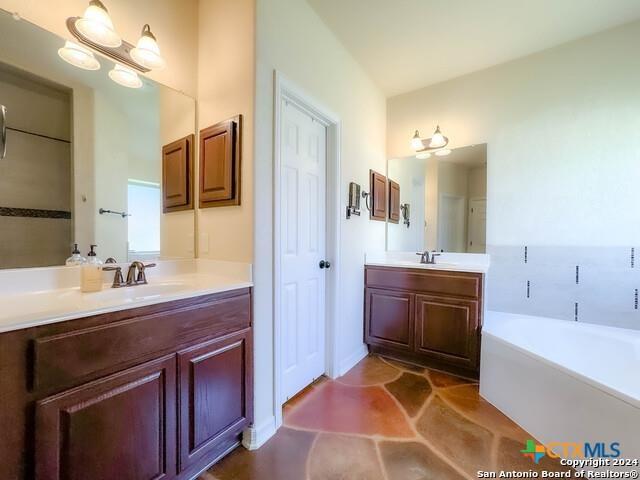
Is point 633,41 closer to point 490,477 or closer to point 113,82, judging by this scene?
point 490,477

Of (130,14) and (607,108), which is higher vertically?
(130,14)

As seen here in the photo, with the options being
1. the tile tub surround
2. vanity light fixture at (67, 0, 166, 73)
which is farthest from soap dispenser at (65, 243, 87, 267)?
the tile tub surround

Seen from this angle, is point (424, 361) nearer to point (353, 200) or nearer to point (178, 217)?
point (353, 200)

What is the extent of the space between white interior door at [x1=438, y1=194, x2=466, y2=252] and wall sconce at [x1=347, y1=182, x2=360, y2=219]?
3.06ft

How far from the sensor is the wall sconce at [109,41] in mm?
1204

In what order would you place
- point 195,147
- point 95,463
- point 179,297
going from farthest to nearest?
point 195,147 < point 179,297 < point 95,463

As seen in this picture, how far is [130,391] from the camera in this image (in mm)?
1027

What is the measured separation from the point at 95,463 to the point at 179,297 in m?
0.60

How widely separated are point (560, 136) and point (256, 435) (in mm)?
3152

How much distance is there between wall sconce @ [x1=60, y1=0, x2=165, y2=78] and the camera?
47.4 inches

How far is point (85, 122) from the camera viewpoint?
1377 mm

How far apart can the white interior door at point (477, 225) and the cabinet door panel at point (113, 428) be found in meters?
2.60

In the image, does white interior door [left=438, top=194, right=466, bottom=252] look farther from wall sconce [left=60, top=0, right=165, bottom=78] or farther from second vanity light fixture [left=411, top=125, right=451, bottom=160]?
wall sconce [left=60, top=0, right=165, bottom=78]

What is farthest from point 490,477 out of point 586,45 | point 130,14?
point 586,45
